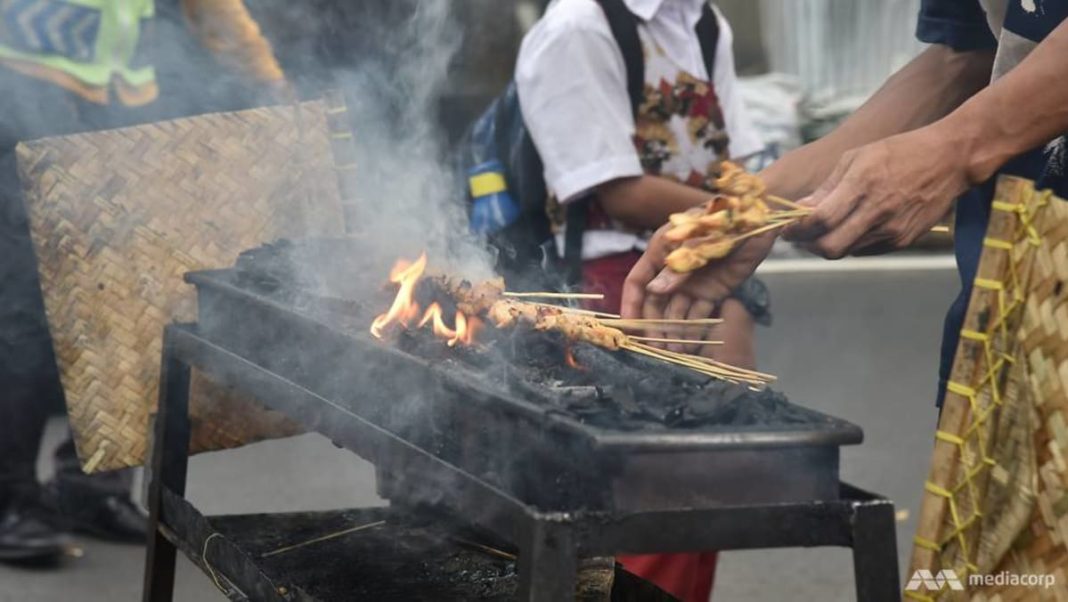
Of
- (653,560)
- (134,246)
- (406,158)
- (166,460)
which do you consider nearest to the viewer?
(166,460)

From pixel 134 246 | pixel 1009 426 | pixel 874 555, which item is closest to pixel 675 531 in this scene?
pixel 874 555

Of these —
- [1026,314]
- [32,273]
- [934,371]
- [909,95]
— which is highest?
[909,95]

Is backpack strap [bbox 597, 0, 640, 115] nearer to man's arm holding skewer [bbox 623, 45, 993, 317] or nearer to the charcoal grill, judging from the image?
man's arm holding skewer [bbox 623, 45, 993, 317]

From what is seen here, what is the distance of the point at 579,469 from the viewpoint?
2.54m

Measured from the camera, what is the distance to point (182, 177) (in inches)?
177

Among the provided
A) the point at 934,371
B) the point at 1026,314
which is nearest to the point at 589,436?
the point at 1026,314

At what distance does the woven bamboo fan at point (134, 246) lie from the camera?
4293 mm

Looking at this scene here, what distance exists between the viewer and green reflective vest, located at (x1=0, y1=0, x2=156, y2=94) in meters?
5.14

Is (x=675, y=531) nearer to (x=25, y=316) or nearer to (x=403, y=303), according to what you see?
(x=403, y=303)

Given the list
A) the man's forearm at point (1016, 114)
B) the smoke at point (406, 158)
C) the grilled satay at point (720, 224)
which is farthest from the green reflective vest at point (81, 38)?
the man's forearm at point (1016, 114)

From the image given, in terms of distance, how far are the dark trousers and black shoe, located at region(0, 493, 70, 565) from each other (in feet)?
0.25

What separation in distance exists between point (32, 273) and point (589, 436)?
12.6ft

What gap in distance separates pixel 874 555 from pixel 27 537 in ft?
14.7

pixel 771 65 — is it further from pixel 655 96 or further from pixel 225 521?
pixel 225 521
